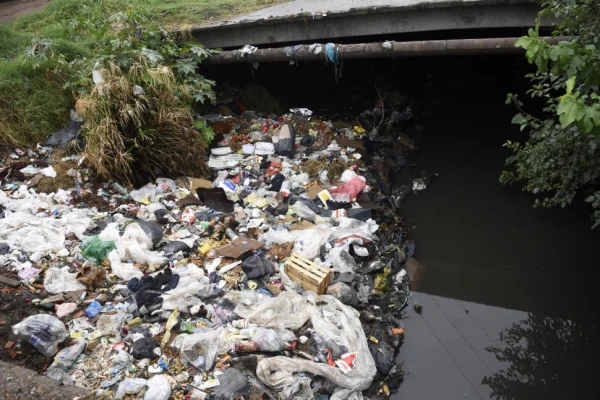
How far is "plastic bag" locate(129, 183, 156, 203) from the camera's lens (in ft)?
16.1

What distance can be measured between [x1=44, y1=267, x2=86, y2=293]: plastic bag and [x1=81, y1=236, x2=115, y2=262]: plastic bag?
274 mm

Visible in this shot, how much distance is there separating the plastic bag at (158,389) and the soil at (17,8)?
692 cm

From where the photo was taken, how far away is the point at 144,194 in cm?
496

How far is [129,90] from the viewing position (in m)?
4.81

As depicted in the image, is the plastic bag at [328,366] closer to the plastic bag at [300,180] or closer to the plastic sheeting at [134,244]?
the plastic sheeting at [134,244]

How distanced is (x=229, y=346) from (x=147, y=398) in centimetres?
67

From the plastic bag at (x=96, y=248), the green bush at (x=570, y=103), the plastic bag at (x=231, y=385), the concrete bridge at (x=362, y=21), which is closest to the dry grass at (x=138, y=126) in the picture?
the plastic bag at (x=96, y=248)

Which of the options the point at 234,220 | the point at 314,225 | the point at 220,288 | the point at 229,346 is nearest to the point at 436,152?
the point at 314,225

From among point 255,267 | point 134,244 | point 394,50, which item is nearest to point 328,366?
point 255,267

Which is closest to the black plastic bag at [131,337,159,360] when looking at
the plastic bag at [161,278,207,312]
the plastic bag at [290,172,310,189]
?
the plastic bag at [161,278,207,312]

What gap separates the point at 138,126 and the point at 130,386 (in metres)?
2.80

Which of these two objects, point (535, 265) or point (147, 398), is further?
point (535, 265)

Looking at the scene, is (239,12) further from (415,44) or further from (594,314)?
(594,314)

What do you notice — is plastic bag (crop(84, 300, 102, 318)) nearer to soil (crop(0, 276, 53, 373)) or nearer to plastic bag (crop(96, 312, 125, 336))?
plastic bag (crop(96, 312, 125, 336))
